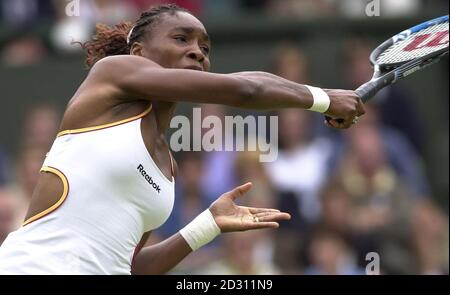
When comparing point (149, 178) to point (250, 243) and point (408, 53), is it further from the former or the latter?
point (250, 243)

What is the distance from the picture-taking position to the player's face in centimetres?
550

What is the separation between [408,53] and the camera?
6656 mm

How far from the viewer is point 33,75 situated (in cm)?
1220

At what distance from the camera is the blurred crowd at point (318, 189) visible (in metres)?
9.89

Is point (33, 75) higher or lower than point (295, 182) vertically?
higher

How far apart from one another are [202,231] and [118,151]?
3.18 ft

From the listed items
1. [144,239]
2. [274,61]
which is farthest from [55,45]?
[144,239]

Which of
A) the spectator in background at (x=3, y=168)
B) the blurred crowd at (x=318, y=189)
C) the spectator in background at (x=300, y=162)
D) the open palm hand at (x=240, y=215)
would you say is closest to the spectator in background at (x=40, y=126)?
the blurred crowd at (x=318, y=189)

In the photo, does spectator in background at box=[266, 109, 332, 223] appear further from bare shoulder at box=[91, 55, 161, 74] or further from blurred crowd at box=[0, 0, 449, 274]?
bare shoulder at box=[91, 55, 161, 74]

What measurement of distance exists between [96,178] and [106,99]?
375 millimetres

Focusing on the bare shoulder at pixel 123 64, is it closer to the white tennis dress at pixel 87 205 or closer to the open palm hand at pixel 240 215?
the white tennis dress at pixel 87 205

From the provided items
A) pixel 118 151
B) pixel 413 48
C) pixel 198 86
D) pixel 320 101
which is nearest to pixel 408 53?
pixel 413 48
